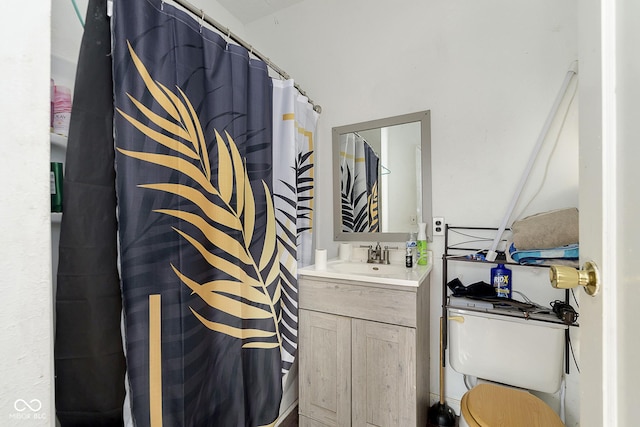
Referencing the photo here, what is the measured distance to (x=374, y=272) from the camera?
1517 millimetres

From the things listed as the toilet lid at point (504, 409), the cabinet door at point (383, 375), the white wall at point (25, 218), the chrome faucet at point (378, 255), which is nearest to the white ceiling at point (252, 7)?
the white wall at point (25, 218)

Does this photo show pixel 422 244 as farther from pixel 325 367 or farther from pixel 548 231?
pixel 325 367

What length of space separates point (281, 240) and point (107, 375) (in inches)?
32.7

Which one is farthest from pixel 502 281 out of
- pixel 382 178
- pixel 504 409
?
pixel 382 178

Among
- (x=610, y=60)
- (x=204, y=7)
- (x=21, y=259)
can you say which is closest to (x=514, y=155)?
(x=610, y=60)

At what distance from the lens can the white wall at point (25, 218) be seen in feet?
1.42

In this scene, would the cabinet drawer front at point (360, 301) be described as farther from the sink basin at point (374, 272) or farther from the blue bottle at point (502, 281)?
the blue bottle at point (502, 281)

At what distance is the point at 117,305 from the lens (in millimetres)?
830

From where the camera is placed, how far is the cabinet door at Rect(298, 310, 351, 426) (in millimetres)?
1292

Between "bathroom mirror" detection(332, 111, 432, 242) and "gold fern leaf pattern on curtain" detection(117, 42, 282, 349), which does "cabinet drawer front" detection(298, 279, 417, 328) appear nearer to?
"gold fern leaf pattern on curtain" detection(117, 42, 282, 349)

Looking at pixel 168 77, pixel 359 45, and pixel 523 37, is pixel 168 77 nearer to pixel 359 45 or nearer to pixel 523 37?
pixel 359 45

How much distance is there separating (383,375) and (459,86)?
159 centimetres

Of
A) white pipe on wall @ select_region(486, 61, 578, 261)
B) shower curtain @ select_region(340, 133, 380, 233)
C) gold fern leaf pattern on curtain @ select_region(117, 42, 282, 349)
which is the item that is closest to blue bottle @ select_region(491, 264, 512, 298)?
white pipe on wall @ select_region(486, 61, 578, 261)

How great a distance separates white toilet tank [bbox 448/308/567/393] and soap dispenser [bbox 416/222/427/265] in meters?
0.31
